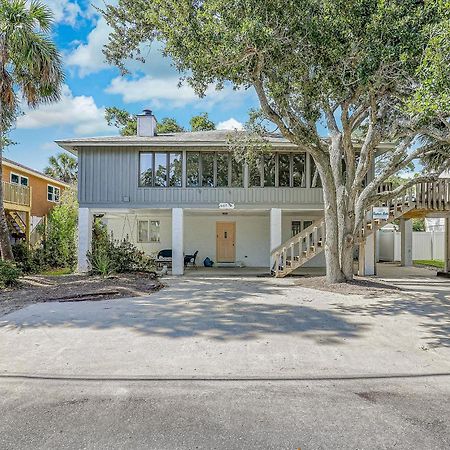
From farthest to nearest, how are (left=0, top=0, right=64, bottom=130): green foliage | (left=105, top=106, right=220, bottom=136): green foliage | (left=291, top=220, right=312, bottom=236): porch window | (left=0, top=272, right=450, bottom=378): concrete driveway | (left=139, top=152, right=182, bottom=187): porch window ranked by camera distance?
(left=105, top=106, right=220, bottom=136): green foliage → (left=291, top=220, right=312, bottom=236): porch window → (left=139, top=152, right=182, bottom=187): porch window → (left=0, top=0, right=64, bottom=130): green foliage → (left=0, top=272, right=450, bottom=378): concrete driveway

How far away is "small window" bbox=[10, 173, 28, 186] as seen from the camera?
19494 millimetres

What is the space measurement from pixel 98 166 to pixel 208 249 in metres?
6.51

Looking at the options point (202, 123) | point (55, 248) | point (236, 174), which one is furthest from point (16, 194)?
point (202, 123)

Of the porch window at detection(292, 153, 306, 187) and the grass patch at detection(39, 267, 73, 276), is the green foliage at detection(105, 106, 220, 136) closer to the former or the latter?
the porch window at detection(292, 153, 306, 187)

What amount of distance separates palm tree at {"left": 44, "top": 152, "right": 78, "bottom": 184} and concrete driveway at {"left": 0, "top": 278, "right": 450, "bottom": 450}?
29959mm

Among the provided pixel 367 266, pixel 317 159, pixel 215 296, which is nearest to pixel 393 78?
pixel 317 159

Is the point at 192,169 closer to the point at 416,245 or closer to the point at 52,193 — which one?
the point at 52,193

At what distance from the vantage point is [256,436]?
293 cm

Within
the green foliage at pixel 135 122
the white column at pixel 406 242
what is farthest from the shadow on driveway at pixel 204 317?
the green foliage at pixel 135 122

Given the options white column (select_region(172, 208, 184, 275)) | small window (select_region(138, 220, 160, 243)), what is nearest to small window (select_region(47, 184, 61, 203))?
small window (select_region(138, 220, 160, 243))

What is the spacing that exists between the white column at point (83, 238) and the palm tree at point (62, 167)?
22.6m

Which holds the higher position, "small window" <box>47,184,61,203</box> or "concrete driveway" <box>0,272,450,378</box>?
"small window" <box>47,184,61,203</box>

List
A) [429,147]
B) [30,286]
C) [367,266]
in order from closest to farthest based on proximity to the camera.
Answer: [30,286] → [429,147] → [367,266]

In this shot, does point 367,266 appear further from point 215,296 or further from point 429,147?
point 215,296
